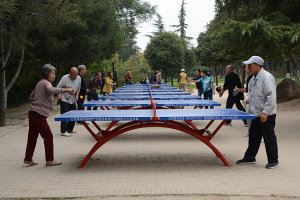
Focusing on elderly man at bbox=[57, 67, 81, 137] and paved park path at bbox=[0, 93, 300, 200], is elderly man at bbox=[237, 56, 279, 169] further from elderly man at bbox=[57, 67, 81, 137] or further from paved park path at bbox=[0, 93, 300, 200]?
elderly man at bbox=[57, 67, 81, 137]

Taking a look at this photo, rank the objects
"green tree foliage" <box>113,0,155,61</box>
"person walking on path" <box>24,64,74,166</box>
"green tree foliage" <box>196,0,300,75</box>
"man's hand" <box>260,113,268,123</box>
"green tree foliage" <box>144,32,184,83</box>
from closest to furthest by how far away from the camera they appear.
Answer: "man's hand" <box>260,113,268,123</box> < "person walking on path" <box>24,64,74,166</box> < "green tree foliage" <box>196,0,300,75</box> < "green tree foliage" <box>113,0,155,61</box> < "green tree foliage" <box>144,32,184,83</box>

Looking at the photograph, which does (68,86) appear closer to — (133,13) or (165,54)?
(133,13)

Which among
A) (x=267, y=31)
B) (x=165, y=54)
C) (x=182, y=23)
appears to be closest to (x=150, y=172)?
(x=267, y=31)

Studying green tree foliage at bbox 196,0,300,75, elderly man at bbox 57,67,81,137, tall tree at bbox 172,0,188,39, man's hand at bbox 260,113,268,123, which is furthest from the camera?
tall tree at bbox 172,0,188,39

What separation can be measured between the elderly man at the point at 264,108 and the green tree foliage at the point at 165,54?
41.9 m

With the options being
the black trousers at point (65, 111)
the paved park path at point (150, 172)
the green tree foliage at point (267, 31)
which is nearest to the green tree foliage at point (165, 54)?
the green tree foliage at point (267, 31)

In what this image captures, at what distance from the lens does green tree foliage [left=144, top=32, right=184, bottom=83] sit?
158ft

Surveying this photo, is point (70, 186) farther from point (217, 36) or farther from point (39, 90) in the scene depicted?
point (217, 36)

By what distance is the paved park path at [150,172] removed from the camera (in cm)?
469

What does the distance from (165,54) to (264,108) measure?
42.6 meters

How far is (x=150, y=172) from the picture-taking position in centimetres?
571

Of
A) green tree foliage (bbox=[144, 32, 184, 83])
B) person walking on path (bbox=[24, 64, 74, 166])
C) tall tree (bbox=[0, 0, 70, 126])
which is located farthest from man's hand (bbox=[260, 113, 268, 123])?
green tree foliage (bbox=[144, 32, 184, 83])

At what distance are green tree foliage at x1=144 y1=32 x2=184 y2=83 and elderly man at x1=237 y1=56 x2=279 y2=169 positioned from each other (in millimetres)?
41881

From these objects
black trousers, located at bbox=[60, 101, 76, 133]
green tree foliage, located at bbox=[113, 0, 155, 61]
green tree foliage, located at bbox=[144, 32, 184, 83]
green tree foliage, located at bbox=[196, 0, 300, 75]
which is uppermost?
green tree foliage, located at bbox=[113, 0, 155, 61]
